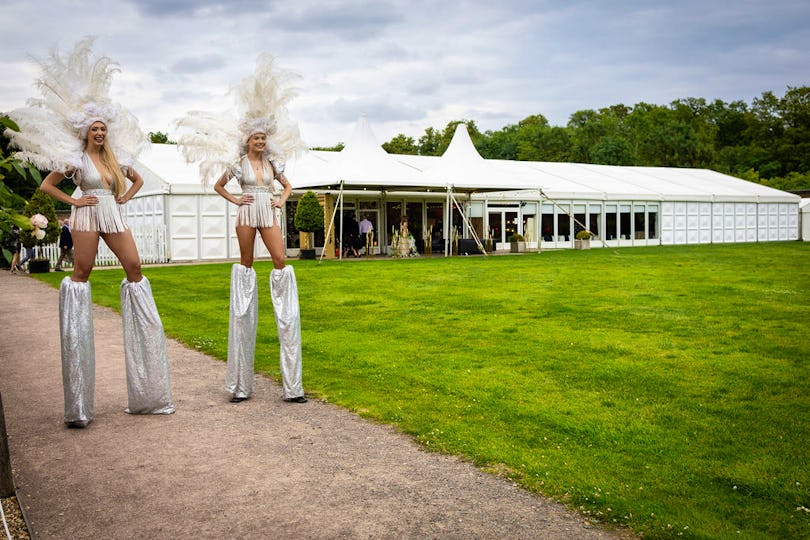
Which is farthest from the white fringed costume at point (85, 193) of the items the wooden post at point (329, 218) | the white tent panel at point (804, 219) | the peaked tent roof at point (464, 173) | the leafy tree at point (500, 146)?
the leafy tree at point (500, 146)

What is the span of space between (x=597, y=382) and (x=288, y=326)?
263 cm

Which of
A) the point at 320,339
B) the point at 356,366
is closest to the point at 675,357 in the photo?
the point at 356,366

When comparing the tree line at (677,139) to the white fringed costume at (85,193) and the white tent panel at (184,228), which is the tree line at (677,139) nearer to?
the white tent panel at (184,228)

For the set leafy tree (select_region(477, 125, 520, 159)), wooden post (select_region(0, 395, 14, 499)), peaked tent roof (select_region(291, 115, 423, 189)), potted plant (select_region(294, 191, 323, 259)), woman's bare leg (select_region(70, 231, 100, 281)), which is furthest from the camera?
leafy tree (select_region(477, 125, 520, 159))

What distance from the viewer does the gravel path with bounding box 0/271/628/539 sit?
3.47 metres

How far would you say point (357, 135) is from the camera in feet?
89.8

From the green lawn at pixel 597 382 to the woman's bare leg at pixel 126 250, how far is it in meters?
1.71

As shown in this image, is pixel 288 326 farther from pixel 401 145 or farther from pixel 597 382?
pixel 401 145

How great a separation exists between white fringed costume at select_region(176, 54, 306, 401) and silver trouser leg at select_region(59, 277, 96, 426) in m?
1.11

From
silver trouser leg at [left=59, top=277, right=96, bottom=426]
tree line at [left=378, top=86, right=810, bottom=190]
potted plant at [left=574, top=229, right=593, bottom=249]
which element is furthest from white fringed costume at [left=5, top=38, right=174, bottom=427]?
tree line at [left=378, top=86, right=810, bottom=190]

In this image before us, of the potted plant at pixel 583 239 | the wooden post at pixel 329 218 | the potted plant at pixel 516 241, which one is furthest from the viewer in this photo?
the potted plant at pixel 583 239

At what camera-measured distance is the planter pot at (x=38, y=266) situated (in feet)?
73.0

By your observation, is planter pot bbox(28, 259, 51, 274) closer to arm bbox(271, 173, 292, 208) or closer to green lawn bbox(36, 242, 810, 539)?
green lawn bbox(36, 242, 810, 539)

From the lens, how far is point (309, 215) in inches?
1078
